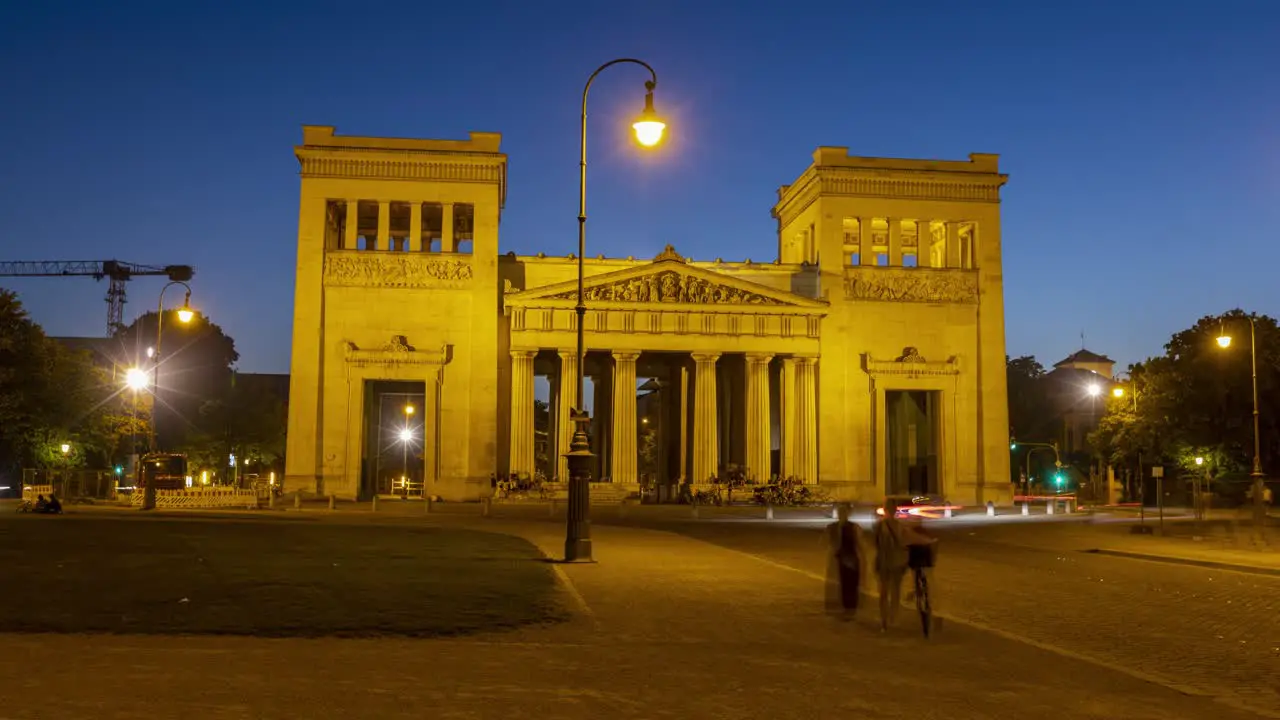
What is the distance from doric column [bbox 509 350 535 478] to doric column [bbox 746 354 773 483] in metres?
13.0

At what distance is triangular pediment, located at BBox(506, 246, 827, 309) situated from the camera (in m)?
68.4

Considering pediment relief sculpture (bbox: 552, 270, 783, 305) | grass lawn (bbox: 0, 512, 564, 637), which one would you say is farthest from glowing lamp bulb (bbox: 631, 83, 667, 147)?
pediment relief sculpture (bbox: 552, 270, 783, 305)

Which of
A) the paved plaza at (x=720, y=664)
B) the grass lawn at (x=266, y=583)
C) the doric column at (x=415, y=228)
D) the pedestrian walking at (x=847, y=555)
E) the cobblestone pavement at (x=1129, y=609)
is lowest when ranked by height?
the cobblestone pavement at (x=1129, y=609)

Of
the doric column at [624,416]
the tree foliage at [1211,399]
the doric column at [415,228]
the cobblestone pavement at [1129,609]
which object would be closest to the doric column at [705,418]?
the doric column at [624,416]

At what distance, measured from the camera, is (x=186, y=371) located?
320 ft

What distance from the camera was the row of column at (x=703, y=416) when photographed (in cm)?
6781

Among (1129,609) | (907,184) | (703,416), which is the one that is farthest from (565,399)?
(1129,609)

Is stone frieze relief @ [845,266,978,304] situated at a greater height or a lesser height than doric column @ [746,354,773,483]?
greater

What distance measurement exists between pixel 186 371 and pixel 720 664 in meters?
93.8

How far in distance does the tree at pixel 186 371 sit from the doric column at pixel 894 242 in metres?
55.8

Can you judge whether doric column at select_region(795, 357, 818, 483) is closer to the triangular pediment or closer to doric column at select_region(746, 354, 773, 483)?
doric column at select_region(746, 354, 773, 483)

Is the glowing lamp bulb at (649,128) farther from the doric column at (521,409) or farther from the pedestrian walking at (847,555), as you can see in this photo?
the doric column at (521,409)

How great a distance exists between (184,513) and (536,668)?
39.5 m

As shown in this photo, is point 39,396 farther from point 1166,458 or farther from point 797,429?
point 1166,458
